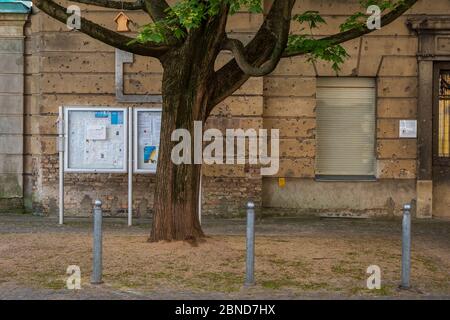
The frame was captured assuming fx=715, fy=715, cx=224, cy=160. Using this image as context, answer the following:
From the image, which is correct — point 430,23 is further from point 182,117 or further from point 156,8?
point 182,117

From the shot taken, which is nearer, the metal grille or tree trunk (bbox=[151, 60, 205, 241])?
tree trunk (bbox=[151, 60, 205, 241])

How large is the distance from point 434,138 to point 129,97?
22.3 feet

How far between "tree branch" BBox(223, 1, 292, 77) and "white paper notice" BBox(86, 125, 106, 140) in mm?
4604

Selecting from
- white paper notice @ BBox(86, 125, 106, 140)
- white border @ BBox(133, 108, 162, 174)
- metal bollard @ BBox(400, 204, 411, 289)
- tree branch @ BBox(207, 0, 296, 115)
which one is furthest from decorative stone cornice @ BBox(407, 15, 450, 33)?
metal bollard @ BBox(400, 204, 411, 289)

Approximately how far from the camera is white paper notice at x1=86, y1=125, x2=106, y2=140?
1463 centimetres

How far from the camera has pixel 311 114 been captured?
621 inches

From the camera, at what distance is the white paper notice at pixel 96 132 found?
48.0 feet

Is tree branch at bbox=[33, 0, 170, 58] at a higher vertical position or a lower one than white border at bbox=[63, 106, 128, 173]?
higher

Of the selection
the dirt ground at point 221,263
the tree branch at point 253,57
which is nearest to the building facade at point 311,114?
the dirt ground at point 221,263

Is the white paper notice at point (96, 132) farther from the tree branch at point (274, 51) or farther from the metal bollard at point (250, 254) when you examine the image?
the metal bollard at point (250, 254)

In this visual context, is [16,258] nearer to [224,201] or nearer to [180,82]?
[180,82]

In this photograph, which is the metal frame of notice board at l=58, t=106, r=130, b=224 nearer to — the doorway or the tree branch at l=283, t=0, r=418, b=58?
the tree branch at l=283, t=0, r=418, b=58

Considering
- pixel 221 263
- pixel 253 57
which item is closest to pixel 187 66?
pixel 253 57
